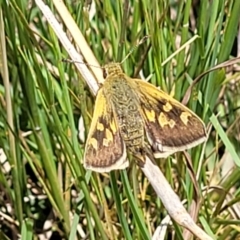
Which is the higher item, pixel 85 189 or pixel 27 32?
pixel 27 32

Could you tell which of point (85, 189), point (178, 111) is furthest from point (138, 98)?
point (85, 189)

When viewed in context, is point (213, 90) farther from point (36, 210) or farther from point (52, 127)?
point (36, 210)

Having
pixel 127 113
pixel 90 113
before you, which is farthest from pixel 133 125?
pixel 90 113

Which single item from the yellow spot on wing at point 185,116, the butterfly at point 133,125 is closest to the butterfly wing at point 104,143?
the butterfly at point 133,125

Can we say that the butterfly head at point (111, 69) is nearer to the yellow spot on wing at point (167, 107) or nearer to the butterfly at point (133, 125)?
the butterfly at point (133, 125)

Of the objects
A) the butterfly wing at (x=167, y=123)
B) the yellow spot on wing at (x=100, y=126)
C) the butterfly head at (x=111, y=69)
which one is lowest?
the butterfly wing at (x=167, y=123)
